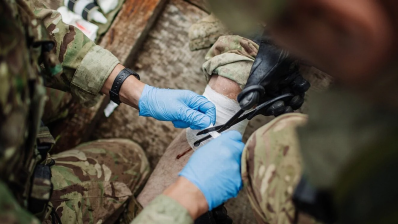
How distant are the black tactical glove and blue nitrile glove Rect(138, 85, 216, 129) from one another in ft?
0.67

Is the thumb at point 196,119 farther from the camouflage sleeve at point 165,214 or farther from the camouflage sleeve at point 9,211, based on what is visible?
the camouflage sleeve at point 9,211

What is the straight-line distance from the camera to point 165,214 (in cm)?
79

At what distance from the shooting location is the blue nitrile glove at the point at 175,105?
1240mm

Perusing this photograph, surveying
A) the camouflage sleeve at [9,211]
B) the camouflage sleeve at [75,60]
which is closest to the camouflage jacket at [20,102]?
the camouflage sleeve at [9,211]

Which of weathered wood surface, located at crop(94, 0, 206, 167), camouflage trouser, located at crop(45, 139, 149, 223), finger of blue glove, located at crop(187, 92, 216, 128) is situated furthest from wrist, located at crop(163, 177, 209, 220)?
weathered wood surface, located at crop(94, 0, 206, 167)

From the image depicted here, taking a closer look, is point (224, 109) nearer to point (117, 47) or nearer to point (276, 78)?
point (276, 78)

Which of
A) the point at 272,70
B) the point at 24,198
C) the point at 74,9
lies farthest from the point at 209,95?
the point at 74,9

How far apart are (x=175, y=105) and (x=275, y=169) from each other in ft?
1.95

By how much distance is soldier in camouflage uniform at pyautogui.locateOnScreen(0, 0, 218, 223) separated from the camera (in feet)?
2.18

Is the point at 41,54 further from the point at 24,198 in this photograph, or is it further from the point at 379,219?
the point at 379,219

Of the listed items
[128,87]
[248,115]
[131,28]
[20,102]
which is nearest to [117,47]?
[131,28]

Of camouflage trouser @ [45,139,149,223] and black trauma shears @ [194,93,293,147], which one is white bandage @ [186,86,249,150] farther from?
camouflage trouser @ [45,139,149,223]

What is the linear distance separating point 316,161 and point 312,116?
89 mm

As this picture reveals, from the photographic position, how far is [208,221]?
117cm
